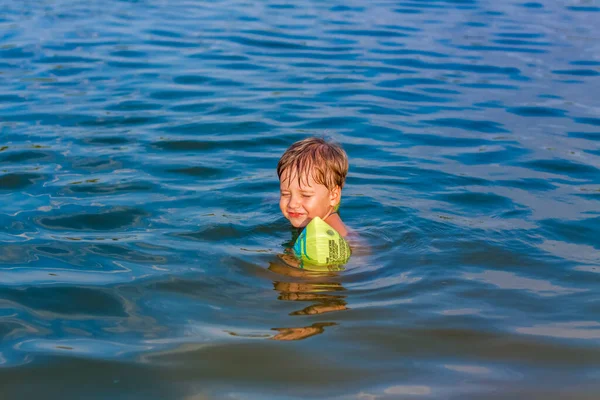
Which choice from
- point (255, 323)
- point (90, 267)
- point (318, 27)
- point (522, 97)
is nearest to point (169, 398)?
point (255, 323)

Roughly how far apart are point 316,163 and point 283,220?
0.83 meters

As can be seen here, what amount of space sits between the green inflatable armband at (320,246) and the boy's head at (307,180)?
512 millimetres

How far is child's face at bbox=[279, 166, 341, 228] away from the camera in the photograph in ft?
19.8

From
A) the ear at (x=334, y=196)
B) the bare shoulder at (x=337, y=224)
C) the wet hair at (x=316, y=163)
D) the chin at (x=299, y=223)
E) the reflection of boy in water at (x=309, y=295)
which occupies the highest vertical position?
the wet hair at (x=316, y=163)

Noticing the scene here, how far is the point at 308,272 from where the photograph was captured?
550 centimetres

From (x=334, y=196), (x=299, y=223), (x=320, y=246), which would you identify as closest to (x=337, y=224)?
(x=334, y=196)

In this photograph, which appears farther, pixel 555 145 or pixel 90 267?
pixel 555 145

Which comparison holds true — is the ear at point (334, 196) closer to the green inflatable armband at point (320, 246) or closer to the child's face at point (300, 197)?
the child's face at point (300, 197)

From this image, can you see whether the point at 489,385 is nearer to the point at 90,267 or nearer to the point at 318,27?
the point at 90,267

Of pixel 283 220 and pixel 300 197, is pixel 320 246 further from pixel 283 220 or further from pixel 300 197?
pixel 283 220

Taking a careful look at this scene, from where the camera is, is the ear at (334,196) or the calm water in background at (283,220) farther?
the ear at (334,196)

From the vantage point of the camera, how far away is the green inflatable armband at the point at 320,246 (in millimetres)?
5457

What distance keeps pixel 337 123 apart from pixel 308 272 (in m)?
4.07

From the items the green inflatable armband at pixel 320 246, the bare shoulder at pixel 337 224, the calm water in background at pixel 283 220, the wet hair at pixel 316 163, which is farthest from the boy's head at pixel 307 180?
the green inflatable armband at pixel 320 246
